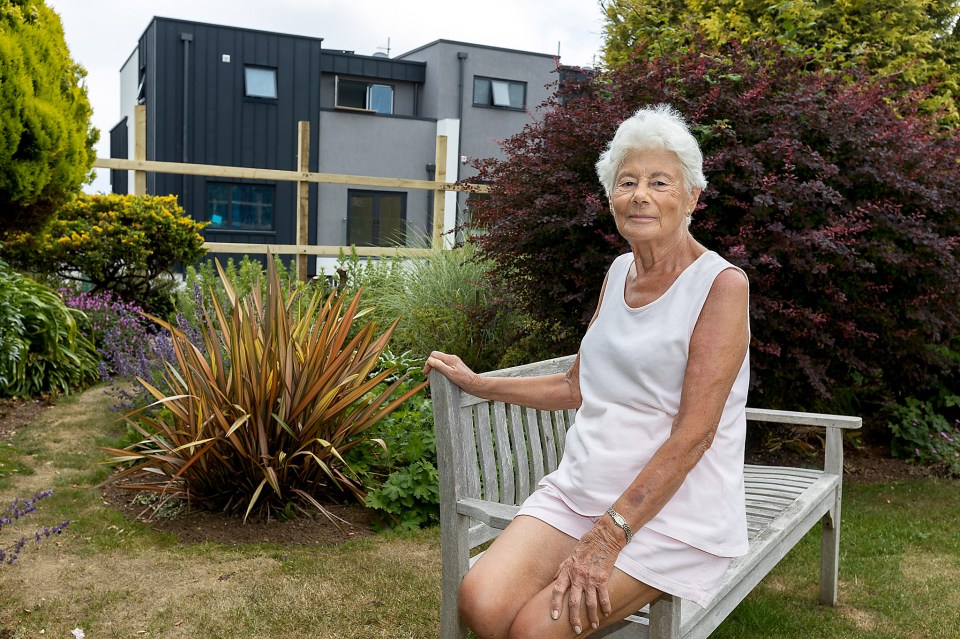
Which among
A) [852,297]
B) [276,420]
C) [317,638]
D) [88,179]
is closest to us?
[317,638]

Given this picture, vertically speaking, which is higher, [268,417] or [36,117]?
[36,117]

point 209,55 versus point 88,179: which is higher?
point 209,55

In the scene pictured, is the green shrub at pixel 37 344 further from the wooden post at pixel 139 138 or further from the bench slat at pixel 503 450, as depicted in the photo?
the bench slat at pixel 503 450

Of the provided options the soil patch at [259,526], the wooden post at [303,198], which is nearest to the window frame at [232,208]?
the wooden post at [303,198]

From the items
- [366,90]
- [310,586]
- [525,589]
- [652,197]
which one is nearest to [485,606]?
[525,589]

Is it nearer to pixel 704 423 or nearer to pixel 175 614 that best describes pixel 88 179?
pixel 175 614

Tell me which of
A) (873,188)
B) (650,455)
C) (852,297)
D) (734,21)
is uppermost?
(734,21)

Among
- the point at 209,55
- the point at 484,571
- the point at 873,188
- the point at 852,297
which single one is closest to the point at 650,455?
the point at 484,571

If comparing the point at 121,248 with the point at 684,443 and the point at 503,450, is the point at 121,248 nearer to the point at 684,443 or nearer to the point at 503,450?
the point at 503,450

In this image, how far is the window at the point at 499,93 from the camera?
21.5m

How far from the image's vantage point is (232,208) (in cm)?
1839

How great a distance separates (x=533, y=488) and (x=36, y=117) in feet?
17.6

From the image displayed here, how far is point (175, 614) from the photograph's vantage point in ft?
10.8

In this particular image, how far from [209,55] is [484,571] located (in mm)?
17587
